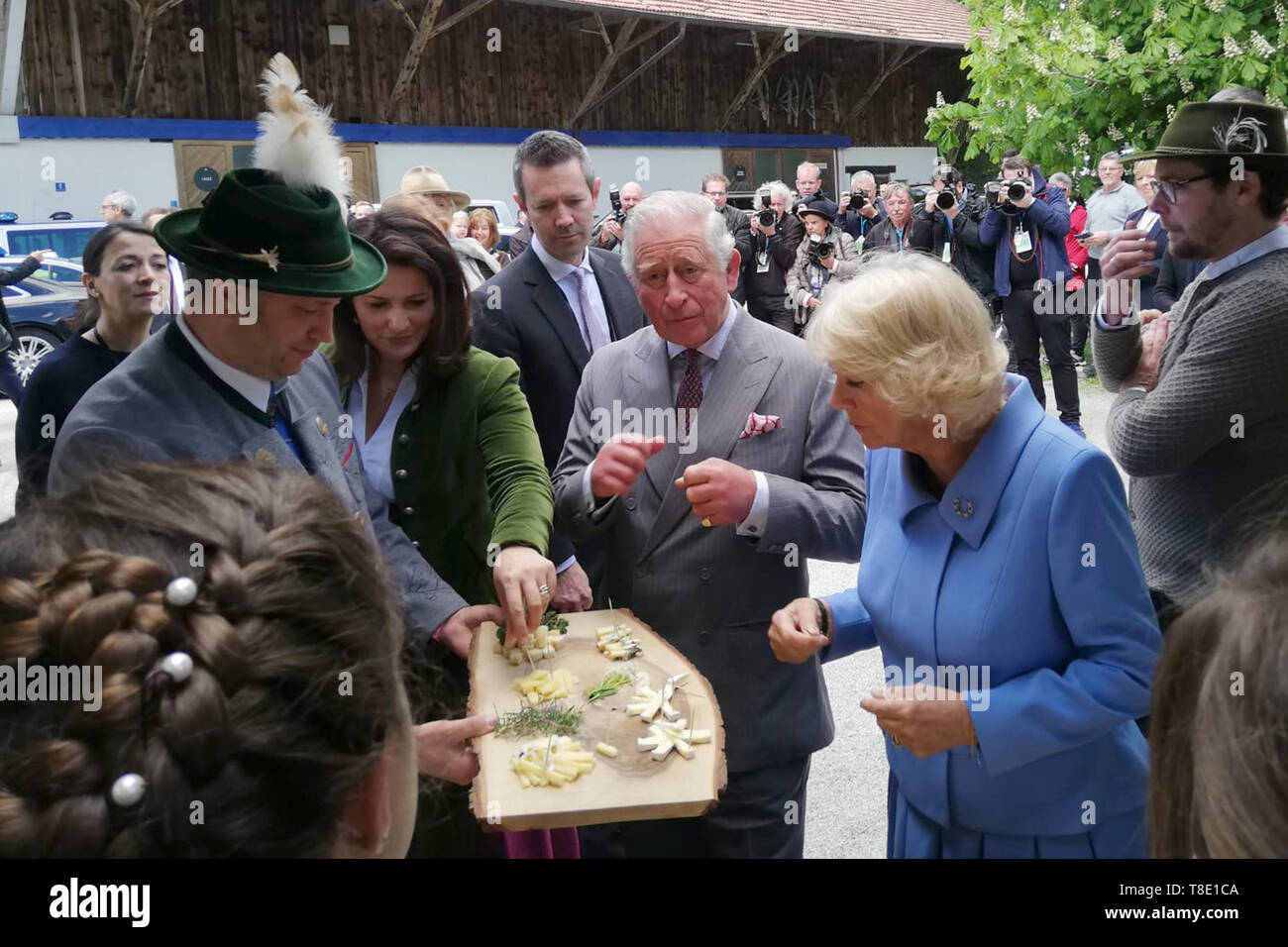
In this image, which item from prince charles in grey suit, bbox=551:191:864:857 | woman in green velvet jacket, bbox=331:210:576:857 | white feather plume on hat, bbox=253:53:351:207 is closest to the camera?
white feather plume on hat, bbox=253:53:351:207

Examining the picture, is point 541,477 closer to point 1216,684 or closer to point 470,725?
point 470,725

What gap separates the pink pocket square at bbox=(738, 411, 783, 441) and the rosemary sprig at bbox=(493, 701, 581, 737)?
30.5 inches

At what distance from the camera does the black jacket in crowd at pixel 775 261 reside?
10578mm

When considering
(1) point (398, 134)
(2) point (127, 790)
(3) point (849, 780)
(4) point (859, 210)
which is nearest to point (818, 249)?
(4) point (859, 210)

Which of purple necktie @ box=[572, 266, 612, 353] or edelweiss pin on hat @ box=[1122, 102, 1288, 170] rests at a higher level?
edelweiss pin on hat @ box=[1122, 102, 1288, 170]

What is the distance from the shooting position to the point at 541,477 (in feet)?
8.45

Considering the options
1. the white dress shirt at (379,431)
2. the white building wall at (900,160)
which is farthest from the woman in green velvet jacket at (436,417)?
the white building wall at (900,160)

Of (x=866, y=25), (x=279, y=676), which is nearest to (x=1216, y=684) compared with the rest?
(x=279, y=676)

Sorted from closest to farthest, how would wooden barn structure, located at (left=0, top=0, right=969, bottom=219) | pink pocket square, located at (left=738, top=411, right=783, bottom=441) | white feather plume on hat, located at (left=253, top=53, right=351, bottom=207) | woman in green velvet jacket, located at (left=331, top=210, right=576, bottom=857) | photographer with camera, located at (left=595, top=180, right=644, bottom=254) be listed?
white feather plume on hat, located at (left=253, top=53, right=351, bottom=207)
pink pocket square, located at (left=738, top=411, right=783, bottom=441)
woman in green velvet jacket, located at (left=331, top=210, right=576, bottom=857)
photographer with camera, located at (left=595, top=180, right=644, bottom=254)
wooden barn structure, located at (left=0, top=0, right=969, bottom=219)

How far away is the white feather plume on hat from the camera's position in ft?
6.59

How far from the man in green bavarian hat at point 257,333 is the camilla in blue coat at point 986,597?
0.78m

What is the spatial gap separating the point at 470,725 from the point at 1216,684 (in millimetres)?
1314

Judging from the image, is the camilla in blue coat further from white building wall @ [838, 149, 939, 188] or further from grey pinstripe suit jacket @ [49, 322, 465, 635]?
white building wall @ [838, 149, 939, 188]

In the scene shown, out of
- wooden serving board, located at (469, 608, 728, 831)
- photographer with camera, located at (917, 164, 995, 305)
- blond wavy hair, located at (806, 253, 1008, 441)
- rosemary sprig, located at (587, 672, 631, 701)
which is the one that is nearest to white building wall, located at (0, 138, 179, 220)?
photographer with camera, located at (917, 164, 995, 305)
